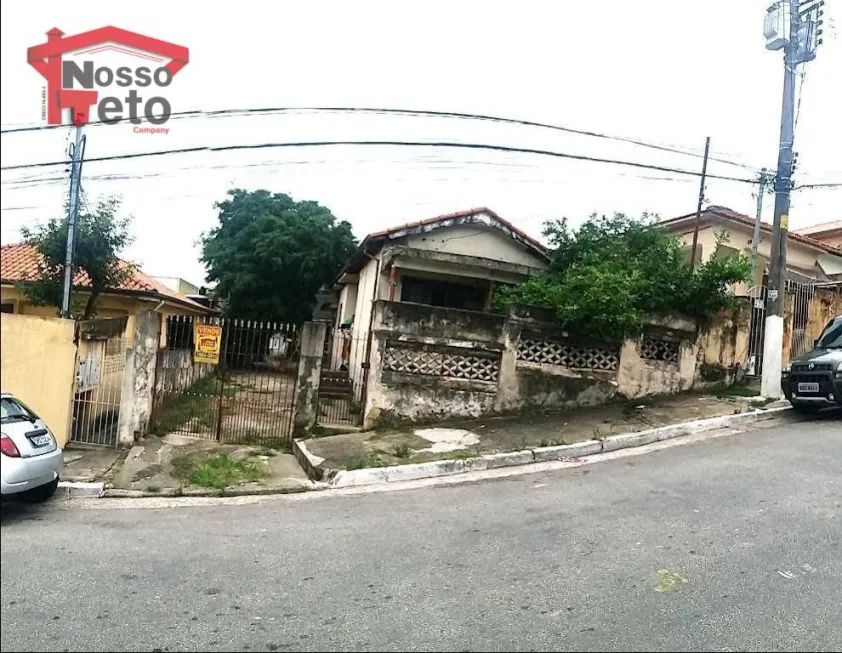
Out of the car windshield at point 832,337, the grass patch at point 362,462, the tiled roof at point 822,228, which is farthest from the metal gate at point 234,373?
the tiled roof at point 822,228

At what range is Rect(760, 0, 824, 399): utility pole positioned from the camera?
426 inches

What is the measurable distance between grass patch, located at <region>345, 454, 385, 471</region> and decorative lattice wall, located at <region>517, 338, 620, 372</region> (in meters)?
3.22

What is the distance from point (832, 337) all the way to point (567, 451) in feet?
18.8

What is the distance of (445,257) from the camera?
1270cm

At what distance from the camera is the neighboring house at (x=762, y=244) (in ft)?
53.4

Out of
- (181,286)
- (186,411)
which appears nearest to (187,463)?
(186,411)

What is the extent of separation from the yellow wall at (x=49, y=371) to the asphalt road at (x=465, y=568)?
3.24 feet

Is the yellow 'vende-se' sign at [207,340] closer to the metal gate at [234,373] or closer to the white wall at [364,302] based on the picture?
the metal gate at [234,373]

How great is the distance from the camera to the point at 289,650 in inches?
119

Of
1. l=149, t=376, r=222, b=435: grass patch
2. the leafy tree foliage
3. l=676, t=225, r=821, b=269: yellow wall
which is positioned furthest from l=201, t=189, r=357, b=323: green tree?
l=676, t=225, r=821, b=269: yellow wall

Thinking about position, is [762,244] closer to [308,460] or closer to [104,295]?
[308,460]

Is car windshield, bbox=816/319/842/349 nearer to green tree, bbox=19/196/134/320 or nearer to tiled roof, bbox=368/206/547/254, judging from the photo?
tiled roof, bbox=368/206/547/254

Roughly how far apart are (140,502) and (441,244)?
27.5 ft

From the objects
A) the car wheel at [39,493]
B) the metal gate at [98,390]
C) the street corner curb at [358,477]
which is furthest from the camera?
the metal gate at [98,390]
